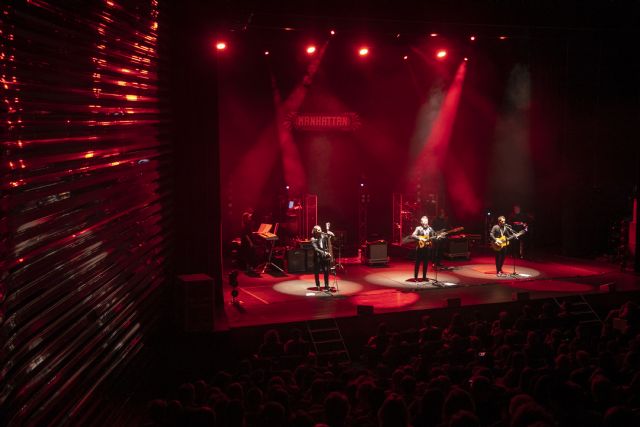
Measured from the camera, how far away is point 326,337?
11031mm

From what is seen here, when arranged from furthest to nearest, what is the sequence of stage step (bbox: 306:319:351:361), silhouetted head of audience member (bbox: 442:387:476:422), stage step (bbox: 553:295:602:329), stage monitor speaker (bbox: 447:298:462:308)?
stage step (bbox: 553:295:602:329) < stage monitor speaker (bbox: 447:298:462:308) < stage step (bbox: 306:319:351:361) < silhouetted head of audience member (bbox: 442:387:476:422)

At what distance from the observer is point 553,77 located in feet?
66.1

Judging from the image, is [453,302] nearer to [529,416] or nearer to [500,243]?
[500,243]

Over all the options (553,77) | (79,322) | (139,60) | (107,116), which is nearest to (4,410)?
(79,322)

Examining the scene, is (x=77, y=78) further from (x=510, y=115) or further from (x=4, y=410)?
(x=510, y=115)

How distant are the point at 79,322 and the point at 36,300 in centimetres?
93

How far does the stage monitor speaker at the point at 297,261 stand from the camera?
16812 mm

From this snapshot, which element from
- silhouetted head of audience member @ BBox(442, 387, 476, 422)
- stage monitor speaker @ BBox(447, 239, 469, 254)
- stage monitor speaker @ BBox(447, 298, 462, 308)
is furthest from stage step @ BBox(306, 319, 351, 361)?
stage monitor speaker @ BBox(447, 239, 469, 254)

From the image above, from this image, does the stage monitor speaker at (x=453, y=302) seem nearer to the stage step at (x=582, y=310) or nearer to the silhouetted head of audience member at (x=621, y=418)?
the stage step at (x=582, y=310)

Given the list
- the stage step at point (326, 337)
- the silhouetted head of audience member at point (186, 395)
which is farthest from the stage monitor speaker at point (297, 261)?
the silhouetted head of audience member at point (186, 395)

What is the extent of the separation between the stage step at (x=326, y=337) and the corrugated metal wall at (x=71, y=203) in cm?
342

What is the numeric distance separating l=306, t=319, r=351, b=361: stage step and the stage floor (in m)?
0.19

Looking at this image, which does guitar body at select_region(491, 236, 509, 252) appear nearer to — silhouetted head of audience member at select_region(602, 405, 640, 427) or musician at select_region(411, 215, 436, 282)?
musician at select_region(411, 215, 436, 282)

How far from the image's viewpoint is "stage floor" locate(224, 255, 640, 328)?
39.7 feet
